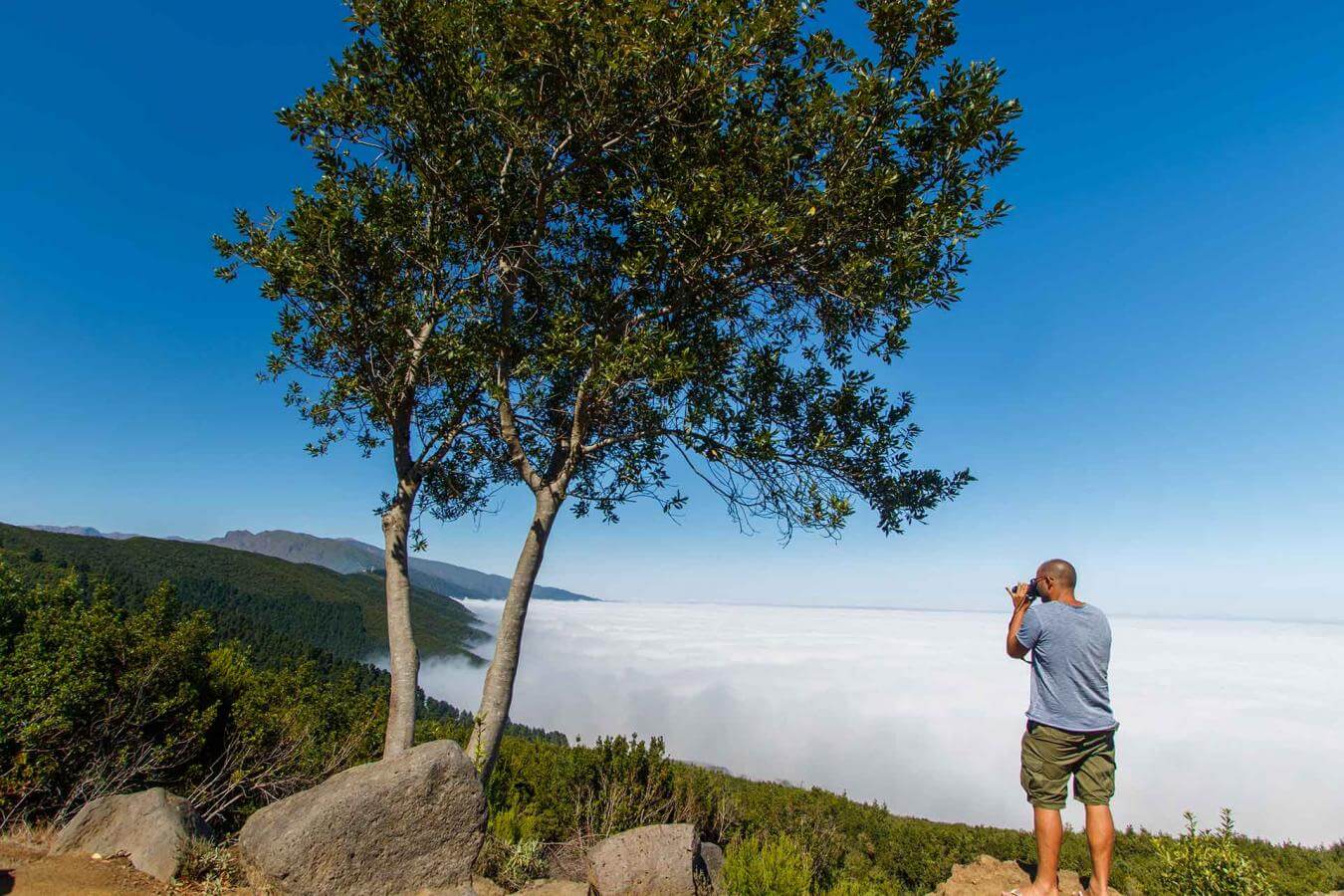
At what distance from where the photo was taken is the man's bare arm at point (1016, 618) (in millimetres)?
5926

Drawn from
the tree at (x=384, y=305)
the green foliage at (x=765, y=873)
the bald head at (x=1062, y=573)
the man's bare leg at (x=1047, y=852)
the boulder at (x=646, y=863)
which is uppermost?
the tree at (x=384, y=305)

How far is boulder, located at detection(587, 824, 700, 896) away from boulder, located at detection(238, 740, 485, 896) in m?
1.36

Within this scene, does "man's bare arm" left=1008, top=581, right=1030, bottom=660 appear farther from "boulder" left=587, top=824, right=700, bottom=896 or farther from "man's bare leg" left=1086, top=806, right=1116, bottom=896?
"boulder" left=587, top=824, right=700, bottom=896

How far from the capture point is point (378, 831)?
5902 millimetres

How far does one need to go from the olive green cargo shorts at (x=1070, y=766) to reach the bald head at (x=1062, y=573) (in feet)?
4.37

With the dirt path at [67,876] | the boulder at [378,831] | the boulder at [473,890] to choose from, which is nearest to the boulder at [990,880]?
the boulder at [473,890]

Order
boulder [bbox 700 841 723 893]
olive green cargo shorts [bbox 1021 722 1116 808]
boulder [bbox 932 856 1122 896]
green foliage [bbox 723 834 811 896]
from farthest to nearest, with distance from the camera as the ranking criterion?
boulder [bbox 932 856 1122 896] < boulder [bbox 700 841 723 893] < green foliage [bbox 723 834 811 896] < olive green cargo shorts [bbox 1021 722 1116 808]

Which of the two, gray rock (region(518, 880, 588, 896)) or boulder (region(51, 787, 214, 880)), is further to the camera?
gray rock (region(518, 880, 588, 896))

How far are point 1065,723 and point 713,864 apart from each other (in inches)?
178

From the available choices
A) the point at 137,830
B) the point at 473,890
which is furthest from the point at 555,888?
the point at 137,830

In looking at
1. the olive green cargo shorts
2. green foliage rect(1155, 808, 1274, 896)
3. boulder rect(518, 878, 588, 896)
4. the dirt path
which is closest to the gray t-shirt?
the olive green cargo shorts

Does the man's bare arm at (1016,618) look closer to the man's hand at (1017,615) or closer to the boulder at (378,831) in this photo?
the man's hand at (1017,615)

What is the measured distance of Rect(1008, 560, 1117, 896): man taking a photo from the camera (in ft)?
18.2

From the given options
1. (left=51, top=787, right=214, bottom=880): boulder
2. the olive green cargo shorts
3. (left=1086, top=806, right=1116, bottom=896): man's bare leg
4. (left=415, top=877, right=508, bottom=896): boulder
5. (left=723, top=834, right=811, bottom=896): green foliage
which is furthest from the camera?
(left=51, top=787, right=214, bottom=880): boulder
